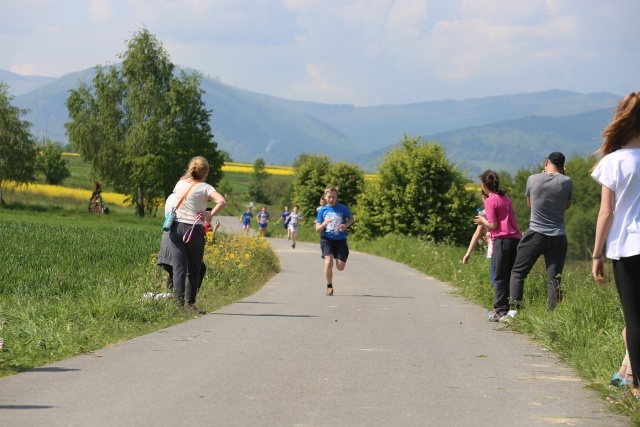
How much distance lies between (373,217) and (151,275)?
34321 mm

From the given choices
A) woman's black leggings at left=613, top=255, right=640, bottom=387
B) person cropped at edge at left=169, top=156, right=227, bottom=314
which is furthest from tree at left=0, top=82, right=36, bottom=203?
woman's black leggings at left=613, top=255, right=640, bottom=387

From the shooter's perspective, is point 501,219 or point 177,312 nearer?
point 177,312

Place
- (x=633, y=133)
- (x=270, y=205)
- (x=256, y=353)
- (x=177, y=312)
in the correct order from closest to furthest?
(x=633, y=133) → (x=256, y=353) → (x=177, y=312) → (x=270, y=205)

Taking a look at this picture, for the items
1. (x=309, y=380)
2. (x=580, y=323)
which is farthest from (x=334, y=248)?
(x=309, y=380)

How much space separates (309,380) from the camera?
683cm

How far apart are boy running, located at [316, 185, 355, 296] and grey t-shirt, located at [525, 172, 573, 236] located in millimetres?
5420

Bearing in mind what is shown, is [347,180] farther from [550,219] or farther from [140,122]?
[550,219]

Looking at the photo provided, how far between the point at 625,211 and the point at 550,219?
5.02 metres

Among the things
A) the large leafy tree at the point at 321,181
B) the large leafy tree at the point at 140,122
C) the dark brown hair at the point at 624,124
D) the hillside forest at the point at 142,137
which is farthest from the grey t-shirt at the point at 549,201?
the large leafy tree at the point at 140,122

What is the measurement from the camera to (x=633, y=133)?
6.19 meters

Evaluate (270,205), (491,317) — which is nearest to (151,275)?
(491,317)

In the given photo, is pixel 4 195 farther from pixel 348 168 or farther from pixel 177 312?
pixel 177 312

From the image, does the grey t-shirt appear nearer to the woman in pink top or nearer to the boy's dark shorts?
the woman in pink top

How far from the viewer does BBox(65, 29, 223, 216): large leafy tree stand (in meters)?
68.5
